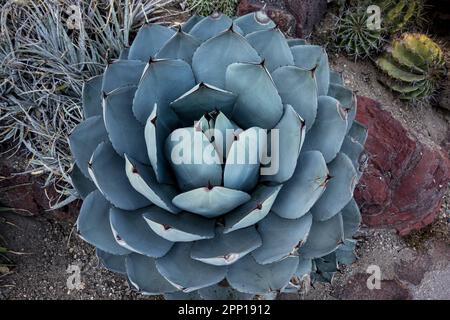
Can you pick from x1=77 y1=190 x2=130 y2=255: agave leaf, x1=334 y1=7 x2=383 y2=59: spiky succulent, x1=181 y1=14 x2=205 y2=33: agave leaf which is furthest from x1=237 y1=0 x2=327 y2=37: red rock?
x1=77 y1=190 x2=130 y2=255: agave leaf

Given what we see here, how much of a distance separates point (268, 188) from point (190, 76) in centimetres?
40

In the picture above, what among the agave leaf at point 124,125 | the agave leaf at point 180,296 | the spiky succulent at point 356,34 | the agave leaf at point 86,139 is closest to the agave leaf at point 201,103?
the agave leaf at point 124,125

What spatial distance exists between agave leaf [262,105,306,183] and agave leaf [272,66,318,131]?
46mm

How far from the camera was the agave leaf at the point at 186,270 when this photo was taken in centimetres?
135

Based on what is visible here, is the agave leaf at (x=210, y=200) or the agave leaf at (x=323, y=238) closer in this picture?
the agave leaf at (x=210, y=200)

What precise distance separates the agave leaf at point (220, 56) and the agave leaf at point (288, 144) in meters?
0.20

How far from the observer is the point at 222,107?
4.77ft

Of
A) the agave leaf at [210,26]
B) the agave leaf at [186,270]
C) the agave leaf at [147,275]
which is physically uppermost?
the agave leaf at [210,26]

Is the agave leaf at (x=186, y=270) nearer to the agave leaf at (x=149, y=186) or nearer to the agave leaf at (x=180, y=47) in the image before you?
the agave leaf at (x=149, y=186)

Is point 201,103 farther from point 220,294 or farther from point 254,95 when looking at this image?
point 220,294

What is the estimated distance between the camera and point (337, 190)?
1.38m

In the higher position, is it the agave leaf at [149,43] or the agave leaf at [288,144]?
the agave leaf at [149,43]

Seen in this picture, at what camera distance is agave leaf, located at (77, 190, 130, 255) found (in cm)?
138

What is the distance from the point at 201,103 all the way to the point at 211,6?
1031 millimetres
